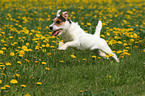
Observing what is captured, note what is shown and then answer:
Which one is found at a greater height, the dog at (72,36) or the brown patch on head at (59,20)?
the brown patch on head at (59,20)

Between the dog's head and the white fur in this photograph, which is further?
the white fur

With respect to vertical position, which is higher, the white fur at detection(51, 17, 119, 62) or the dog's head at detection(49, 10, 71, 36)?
the dog's head at detection(49, 10, 71, 36)

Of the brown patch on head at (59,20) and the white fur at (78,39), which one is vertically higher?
the brown patch on head at (59,20)

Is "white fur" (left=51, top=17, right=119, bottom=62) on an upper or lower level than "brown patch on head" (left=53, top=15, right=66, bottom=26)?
lower

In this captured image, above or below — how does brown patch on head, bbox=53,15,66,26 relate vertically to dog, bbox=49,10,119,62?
above

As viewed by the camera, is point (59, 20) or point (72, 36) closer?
point (59, 20)

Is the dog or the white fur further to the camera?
the white fur

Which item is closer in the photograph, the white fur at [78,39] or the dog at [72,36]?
the dog at [72,36]

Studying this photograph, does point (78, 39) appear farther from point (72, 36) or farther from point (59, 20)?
point (59, 20)

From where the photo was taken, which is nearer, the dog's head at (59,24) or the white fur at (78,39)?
the dog's head at (59,24)

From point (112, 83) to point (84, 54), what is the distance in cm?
166

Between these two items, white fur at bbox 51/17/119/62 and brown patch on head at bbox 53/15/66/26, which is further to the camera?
white fur at bbox 51/17/119/62

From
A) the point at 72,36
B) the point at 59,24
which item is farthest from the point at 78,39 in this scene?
the point at 59,24

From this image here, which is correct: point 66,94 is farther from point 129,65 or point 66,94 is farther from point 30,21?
point 30,21
